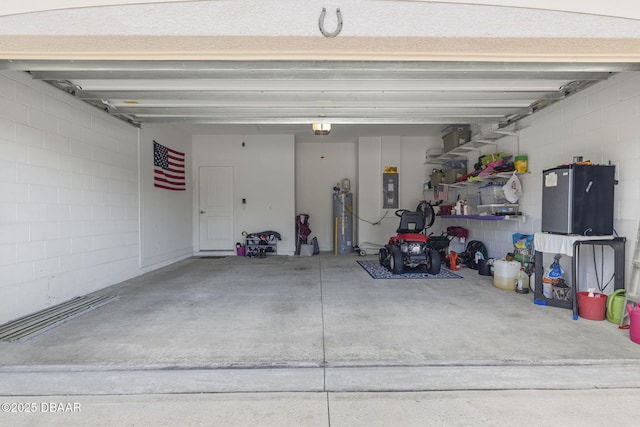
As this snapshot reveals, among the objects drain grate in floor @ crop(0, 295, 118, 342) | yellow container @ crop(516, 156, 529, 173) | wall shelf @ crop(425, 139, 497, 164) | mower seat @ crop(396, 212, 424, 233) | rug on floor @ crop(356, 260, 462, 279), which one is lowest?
rug on floor @ crop(356, 260, 462, 279)

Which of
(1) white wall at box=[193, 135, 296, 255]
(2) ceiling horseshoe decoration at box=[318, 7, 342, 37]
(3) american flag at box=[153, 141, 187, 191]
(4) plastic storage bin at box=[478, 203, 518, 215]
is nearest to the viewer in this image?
(2) ceiling horseshoe decoration at box=[318, 7, 342, 37]

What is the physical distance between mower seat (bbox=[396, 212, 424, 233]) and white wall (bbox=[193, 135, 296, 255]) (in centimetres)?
319

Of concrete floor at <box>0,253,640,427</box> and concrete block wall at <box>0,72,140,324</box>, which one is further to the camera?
concrete block wall at <box>0,72,140,324</box>

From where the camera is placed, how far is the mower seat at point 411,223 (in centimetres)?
538

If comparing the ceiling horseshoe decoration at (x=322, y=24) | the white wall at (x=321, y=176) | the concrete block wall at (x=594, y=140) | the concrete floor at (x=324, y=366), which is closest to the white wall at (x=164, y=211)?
the concrete floor at (x=324, y=366)

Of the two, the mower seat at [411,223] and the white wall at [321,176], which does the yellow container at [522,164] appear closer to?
the mower seat at [411,223]

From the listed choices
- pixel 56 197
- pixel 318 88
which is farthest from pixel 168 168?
pixel 318 88

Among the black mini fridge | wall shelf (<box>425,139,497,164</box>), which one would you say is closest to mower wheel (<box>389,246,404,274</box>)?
the black mini fridge

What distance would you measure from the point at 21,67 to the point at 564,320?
547 centimetres

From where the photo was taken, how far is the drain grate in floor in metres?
2.73

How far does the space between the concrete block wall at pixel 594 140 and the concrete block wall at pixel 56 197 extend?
613 cm

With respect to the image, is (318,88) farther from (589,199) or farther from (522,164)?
(522,164)

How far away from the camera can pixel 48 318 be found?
314 centimetres

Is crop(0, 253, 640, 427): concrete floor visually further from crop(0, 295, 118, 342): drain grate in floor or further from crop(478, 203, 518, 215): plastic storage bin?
crop(478, 203, 518, 215): plastic storage bin
